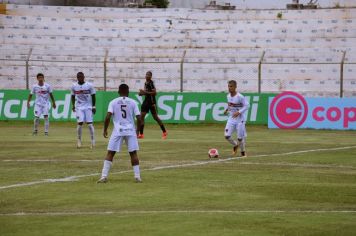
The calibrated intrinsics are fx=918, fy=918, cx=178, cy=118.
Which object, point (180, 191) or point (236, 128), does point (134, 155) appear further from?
point (236, 128)

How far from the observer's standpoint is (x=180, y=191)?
1691 cm

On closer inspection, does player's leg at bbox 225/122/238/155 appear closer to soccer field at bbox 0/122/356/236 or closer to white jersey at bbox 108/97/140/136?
soccer field at bbox 0/122/356/236

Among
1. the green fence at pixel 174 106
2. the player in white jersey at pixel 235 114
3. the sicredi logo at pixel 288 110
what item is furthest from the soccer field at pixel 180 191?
the green fence at pixel 174 106

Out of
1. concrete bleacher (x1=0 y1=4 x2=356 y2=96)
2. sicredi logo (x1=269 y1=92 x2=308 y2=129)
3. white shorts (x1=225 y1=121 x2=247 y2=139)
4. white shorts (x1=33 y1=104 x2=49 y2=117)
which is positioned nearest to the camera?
white shorts (x1=225 y1=121 x2=247 y2=139)

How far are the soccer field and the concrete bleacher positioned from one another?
17837mm

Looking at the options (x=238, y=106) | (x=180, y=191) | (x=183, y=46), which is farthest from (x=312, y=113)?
(x=180, y=191)

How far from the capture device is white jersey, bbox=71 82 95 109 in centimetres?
2858

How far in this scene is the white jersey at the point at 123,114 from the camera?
1833cm

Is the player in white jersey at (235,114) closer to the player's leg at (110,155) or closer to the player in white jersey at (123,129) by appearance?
the player in white jersey at (123,129)

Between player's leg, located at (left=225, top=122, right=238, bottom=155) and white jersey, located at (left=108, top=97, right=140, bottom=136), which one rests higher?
white jersey, located at (left=108, top=97, right=140, bottom=136)

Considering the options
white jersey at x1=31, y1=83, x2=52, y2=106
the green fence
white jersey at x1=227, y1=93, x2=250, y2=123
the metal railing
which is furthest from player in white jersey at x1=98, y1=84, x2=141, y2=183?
the metal railing

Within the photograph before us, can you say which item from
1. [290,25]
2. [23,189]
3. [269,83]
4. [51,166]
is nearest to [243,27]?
[290,25]

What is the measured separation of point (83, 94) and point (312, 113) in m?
14.7

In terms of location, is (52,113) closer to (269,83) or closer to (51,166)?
(269,83)
